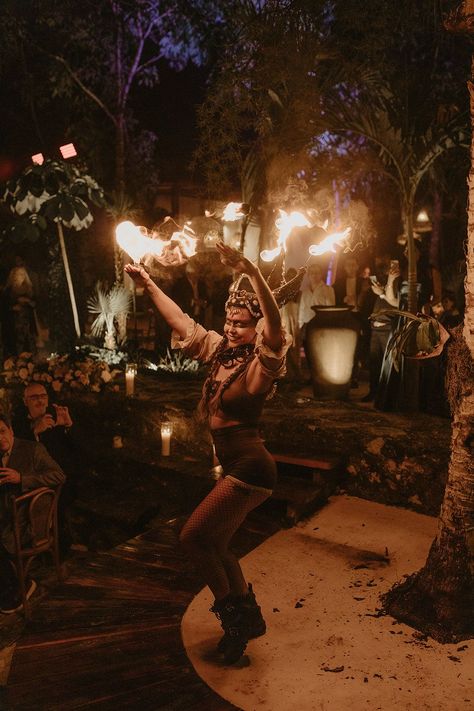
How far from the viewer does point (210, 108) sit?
34.6 feet

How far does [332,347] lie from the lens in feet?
27.5

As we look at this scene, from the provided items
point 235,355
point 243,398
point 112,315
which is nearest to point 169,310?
point 235,355

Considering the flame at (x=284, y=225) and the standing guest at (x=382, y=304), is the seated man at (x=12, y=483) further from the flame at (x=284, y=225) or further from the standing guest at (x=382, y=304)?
the standing guest at (x=382, y=304)

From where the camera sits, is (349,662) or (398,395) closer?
(349,662)

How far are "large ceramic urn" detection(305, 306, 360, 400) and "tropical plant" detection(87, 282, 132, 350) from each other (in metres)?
5.06

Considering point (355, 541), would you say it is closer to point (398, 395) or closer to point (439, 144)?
point (398, 395)

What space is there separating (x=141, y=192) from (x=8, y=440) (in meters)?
12.0

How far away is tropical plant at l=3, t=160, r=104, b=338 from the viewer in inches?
442

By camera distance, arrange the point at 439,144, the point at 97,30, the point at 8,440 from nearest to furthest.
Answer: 1. the point at 8,440
2. the point at 439,144
3. the point at 97,30

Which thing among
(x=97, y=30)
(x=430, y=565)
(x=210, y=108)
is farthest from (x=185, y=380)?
(x=97, y=30)

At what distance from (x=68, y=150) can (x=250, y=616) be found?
32.7 feet

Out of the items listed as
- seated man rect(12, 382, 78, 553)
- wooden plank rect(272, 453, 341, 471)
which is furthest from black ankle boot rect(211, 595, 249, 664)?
wooden plank rect(272, 453, 341, 471)

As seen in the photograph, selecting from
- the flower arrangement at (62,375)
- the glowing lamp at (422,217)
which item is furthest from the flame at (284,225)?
the glowing lamp at (422,217)

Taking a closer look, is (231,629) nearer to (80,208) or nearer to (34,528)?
(34,528)
